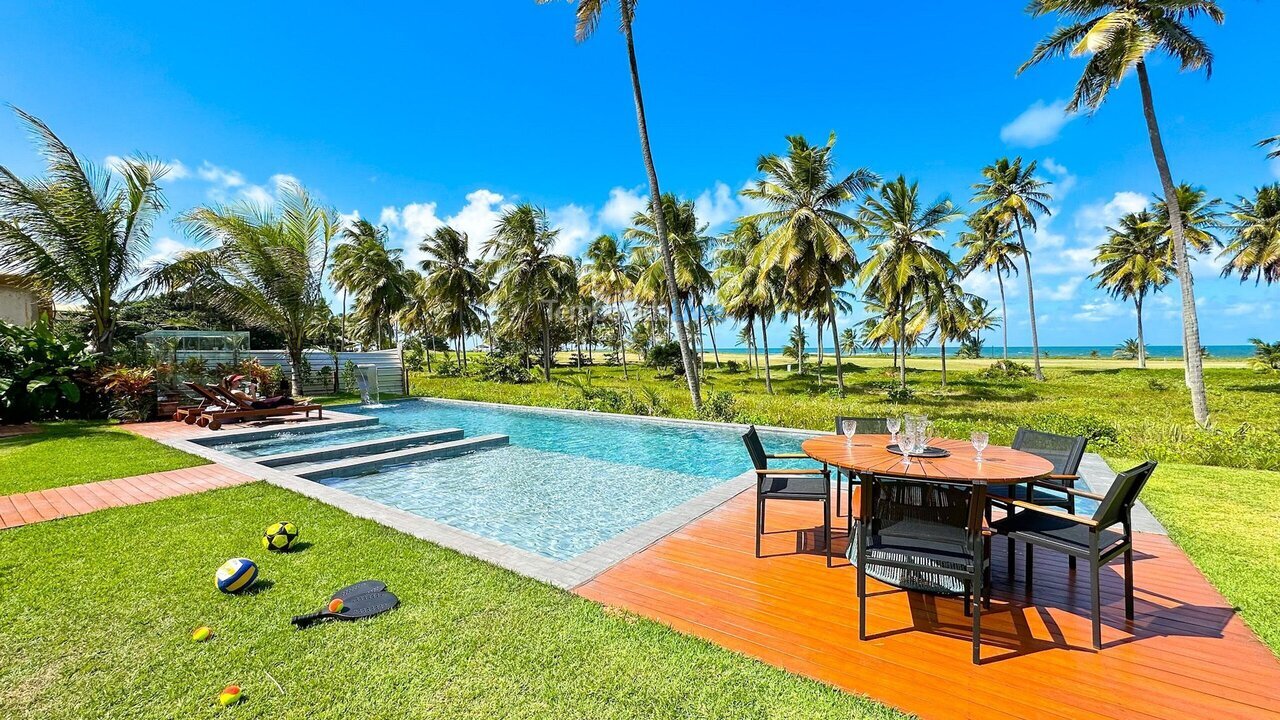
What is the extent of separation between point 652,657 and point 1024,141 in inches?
1241

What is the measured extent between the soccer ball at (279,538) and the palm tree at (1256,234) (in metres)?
35.8

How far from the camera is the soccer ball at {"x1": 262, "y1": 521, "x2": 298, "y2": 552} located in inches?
151

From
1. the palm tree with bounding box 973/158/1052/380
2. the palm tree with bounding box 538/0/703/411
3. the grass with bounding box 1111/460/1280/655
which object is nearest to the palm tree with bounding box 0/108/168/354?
the palm tree with bounding box 538/0/703/411

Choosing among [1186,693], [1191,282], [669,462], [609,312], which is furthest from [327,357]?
[609,312]

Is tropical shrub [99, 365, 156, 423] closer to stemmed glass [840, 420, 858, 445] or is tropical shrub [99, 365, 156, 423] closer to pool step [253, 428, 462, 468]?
pool step [253, 428, 462, 468]

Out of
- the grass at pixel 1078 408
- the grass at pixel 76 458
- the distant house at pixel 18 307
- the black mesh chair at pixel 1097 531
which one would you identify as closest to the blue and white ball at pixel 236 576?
the grass at pixel 76 458

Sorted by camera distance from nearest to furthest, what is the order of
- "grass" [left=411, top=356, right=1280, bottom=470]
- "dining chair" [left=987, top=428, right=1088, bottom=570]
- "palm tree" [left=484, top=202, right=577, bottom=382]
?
1. "dining chair" [left=987, top=428, right=1088, bottom=570]
2. "grass" [left=411, top=356, right=1280, bottom=470]
3. "palm tree" [left=484, top=202, right=577, bottom=382]

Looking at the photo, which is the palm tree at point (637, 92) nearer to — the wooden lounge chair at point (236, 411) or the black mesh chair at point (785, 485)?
the black mesh chair at point (785, 485)

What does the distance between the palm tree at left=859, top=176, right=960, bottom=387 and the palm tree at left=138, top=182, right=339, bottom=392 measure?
1965 cm

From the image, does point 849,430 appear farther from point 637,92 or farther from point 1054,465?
point 637,92

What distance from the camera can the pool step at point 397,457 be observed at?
7.18 m

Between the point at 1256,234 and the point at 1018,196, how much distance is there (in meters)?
10.4

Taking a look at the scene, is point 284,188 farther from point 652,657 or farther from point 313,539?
point 652,657

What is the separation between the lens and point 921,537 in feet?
9.20
